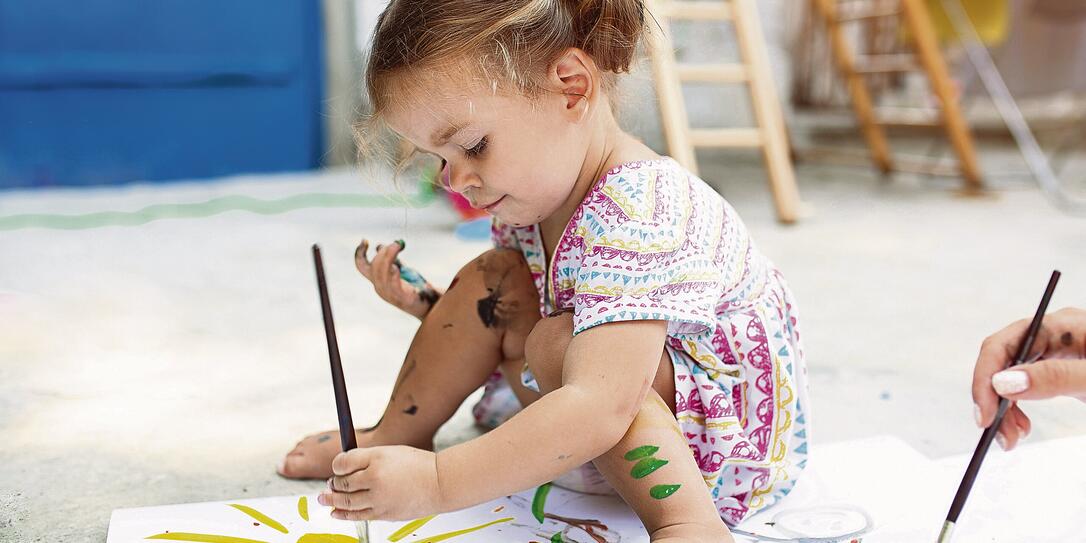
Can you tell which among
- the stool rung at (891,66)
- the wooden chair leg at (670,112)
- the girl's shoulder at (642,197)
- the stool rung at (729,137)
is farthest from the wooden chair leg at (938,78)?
the girl's shoulder at (642,197)

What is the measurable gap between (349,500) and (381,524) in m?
0.20

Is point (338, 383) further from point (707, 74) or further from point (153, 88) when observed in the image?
point (153, 88)

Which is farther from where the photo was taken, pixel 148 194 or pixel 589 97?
pixel 148 194

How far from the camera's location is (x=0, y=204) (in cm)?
260

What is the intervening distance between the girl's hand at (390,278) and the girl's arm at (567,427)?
0.30 metres

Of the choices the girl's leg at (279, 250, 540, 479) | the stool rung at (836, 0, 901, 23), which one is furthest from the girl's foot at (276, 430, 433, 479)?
the stool rung at (836, 0, 901, 23)

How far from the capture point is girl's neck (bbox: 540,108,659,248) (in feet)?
2.88

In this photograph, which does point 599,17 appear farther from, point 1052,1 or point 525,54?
point 1052,1

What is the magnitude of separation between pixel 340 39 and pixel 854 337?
89.2 inches

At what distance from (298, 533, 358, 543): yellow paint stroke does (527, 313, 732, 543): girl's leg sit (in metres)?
0.24

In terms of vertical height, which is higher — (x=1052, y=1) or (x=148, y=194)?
(x=1052, y=1)

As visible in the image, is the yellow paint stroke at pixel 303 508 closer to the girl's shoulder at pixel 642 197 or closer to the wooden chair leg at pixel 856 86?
the girl's shoulder at pixel 642 197

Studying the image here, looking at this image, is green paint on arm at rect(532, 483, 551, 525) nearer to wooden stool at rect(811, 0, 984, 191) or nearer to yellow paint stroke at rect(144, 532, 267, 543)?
yellow paint stroke at rect(144, 532, 267, 543)

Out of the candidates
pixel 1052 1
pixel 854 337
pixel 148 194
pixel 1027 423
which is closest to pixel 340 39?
pixel 148 194
